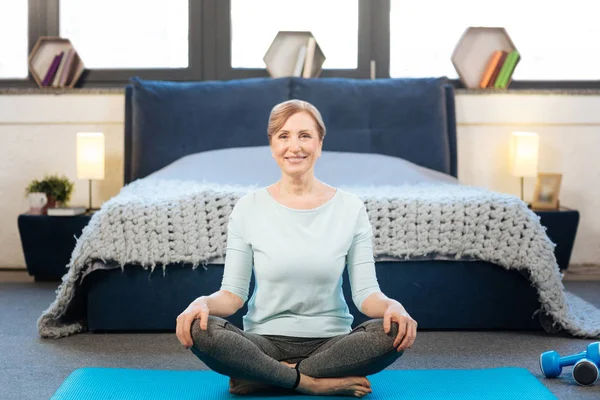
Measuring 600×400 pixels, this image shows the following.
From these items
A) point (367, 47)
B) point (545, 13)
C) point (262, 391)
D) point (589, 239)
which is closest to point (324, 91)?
point (367, 47)

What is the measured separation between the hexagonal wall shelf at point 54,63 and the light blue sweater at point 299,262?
2.64 metres

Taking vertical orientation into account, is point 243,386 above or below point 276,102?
below

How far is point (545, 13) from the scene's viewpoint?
15.1ft

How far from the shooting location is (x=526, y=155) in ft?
14.1

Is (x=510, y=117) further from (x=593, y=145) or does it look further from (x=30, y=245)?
(x=30, y=245)

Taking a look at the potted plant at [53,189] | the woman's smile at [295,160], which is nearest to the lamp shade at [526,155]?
the potted plant at [53,189]

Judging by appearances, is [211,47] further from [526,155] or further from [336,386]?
[336,386]

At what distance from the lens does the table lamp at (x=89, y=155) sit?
418 cm

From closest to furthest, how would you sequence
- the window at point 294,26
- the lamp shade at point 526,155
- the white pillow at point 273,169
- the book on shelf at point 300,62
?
the white pillow at point 273,169
the lamp shade at point 526,155
the book on shelf at point 300,62
the window at point 294,26

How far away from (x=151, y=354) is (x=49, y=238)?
1.40 metres

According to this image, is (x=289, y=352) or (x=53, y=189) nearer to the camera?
(x=289, y=352)

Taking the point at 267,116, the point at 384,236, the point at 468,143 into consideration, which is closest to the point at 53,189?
the point at 267,116

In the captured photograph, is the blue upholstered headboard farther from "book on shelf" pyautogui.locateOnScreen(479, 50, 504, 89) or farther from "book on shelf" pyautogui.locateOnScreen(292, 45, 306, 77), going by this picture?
"book on shelf" pyautogui.locateOnScreen(479, 50, 504, 89)

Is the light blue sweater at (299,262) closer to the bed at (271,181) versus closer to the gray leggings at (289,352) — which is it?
the gray leggings at (289,352)
